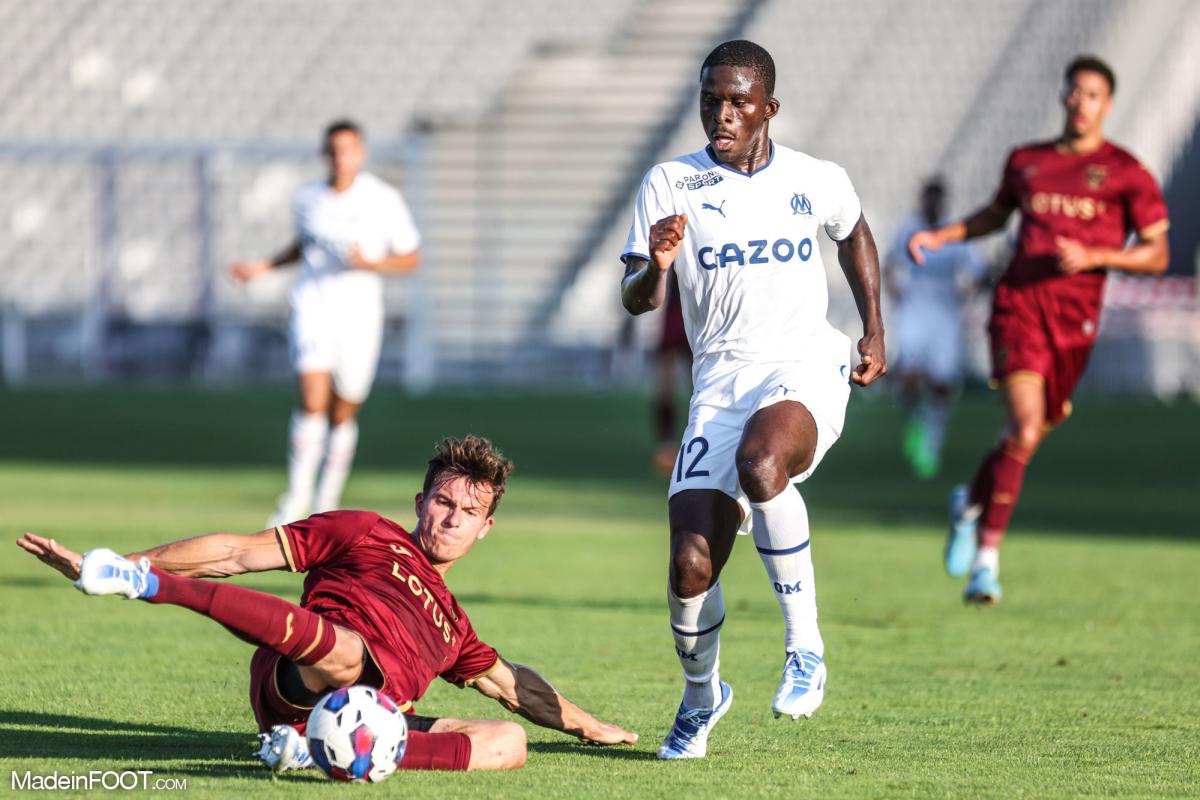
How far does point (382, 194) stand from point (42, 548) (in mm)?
8026

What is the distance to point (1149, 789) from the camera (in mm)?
4922

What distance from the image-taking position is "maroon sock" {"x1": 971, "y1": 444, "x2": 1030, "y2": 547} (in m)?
9.02

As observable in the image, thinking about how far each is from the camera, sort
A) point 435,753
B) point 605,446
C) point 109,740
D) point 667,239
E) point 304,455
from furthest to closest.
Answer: point 605,446 → point 304,455 → point 109,740 → point 667,239 → point 435,753

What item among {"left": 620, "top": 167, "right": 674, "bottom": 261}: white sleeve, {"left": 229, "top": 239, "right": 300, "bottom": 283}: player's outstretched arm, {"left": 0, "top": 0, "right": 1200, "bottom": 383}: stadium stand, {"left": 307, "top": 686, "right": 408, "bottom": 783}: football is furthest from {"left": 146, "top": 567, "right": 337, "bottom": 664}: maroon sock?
{"left": 0, "top": 0, "right": 1200, "bottom": 383}: stadium stand

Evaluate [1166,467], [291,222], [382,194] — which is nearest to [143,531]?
[382,194]

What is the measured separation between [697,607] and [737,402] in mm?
640

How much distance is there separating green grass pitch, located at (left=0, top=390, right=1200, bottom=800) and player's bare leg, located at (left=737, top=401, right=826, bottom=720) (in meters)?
0.25

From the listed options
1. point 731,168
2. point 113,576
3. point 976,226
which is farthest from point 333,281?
point 113,576

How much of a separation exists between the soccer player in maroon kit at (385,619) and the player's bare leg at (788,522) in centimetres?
68

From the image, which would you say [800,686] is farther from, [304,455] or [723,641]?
[304,455]

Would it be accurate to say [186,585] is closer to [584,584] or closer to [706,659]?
[706,659]

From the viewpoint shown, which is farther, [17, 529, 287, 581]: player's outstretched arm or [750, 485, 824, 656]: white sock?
[750, 485, 824, 656]: white sock

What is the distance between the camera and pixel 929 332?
18203mm

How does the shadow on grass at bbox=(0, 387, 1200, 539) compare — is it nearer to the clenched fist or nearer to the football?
the clenched fist
